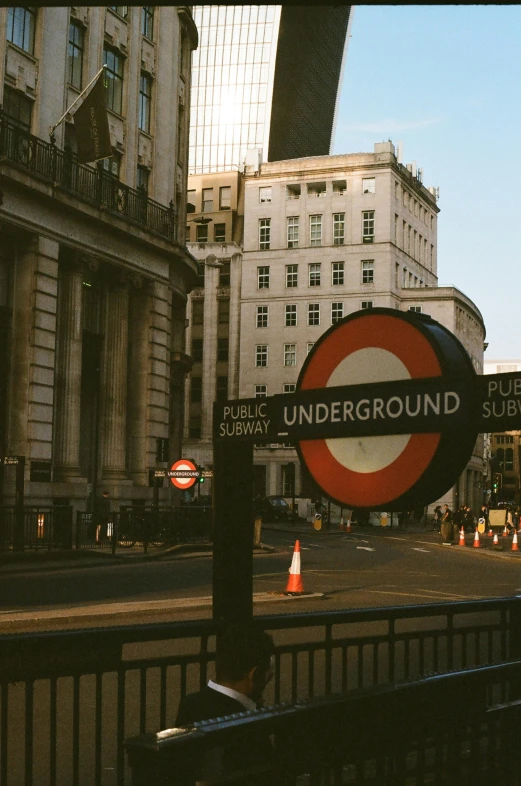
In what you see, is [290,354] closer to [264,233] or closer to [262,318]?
[262,318]

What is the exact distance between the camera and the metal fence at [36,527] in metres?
28.0

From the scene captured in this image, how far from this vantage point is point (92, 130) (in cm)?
3481

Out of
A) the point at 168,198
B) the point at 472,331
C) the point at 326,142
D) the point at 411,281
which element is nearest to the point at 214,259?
the point at 411,281

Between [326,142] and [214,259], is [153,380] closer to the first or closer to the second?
[214,259]

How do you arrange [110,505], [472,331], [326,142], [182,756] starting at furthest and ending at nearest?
[326,142], [472,331], [110,505], [182,756]

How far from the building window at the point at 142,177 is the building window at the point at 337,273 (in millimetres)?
59940

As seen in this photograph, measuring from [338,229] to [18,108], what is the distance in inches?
2734

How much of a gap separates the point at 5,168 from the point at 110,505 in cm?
1204

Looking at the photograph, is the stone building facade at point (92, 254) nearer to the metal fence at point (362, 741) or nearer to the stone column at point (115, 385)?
the stone column at point (115, 385)

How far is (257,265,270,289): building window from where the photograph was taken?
103 metres

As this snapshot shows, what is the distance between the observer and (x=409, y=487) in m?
2.78

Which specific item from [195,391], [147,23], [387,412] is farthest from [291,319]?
[387,412]

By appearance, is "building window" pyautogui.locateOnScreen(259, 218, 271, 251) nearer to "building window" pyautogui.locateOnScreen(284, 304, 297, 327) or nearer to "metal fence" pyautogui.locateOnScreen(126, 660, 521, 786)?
"building window" pyautogui.locateOnScreen(284, 304, 297, 327)

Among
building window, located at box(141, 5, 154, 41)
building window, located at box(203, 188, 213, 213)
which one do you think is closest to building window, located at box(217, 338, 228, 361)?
building window, located at box(203, 188, 213, 213)
